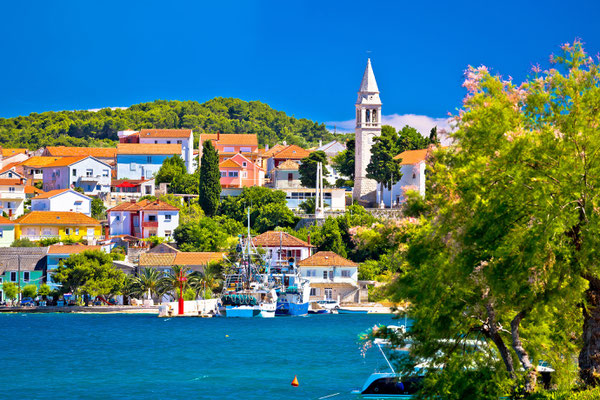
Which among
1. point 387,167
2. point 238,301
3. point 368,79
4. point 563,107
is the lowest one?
point 238,301

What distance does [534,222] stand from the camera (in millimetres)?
16906

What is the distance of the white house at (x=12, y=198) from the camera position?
104 metres

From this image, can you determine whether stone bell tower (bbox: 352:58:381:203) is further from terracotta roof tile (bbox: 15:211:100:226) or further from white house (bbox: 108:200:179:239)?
terracotta roof tile (bbox: 15:211:100:226)

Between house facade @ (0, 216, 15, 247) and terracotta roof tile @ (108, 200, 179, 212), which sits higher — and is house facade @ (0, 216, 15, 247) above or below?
below

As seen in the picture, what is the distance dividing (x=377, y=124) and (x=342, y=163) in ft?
25.1

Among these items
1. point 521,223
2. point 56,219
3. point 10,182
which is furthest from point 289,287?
Answer: point 521,223

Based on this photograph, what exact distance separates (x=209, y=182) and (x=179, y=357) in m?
45.4

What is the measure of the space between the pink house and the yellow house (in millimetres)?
20708

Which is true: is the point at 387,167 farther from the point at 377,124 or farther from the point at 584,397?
the point at 584,397

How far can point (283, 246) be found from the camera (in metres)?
85.9

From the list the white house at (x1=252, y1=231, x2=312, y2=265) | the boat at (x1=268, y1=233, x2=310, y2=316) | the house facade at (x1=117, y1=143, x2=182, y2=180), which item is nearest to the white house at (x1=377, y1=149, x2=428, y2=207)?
the white house at (x1=252, y1=231, x2=312, y2=265)

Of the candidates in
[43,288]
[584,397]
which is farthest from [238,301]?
[584,397]

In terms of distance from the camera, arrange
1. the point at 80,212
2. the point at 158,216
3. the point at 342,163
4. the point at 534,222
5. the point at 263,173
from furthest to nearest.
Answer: the point at 263,173 → the point at 342,163 → the point at 80,212 → the point at 158,216 → the point at 534,222

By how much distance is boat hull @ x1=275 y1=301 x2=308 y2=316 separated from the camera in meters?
79.8
